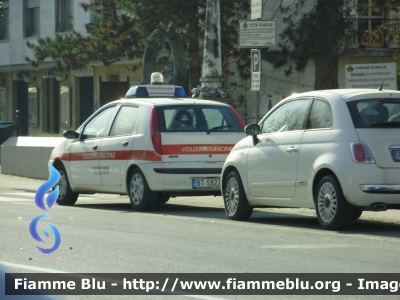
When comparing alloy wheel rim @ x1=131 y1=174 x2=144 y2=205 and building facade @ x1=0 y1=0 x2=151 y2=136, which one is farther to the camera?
building facade @ x1=0 y1=0 x2=151 y2=136

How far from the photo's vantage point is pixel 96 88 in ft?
132

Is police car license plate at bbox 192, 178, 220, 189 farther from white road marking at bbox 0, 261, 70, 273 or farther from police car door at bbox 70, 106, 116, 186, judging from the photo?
white road marking at bbox 0, 261, 70, 273

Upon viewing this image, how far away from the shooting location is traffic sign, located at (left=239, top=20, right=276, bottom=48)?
16.8m

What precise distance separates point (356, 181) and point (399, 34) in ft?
38.0

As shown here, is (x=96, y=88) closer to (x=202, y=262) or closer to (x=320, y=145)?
(x=320, y=145)

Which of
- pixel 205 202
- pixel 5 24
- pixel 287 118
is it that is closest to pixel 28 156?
pixel 205 202

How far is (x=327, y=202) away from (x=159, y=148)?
3.67 metres

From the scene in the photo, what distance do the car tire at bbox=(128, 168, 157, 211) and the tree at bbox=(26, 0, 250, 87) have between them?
11560 millimetres

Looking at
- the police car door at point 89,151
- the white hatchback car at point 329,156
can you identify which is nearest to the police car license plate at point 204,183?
the white hatchback car at point 329,156

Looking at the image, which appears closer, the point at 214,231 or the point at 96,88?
the point at 214,231

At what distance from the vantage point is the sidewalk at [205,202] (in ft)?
43.2

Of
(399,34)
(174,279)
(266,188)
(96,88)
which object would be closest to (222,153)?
(266,188)

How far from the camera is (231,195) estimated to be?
13.0 metres

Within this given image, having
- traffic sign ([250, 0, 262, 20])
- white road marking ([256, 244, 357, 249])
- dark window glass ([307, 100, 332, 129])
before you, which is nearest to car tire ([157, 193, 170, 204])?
traffic sign ([250, 0, 262, 20])
